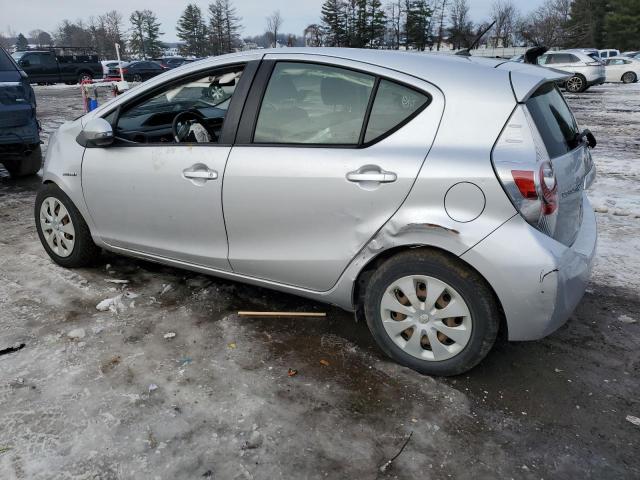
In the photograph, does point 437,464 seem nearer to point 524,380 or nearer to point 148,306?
point 524,380

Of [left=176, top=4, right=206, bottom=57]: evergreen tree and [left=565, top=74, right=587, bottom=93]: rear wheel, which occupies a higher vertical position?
[left=176, top=4, right=206, bottom=57]: evergreen tree

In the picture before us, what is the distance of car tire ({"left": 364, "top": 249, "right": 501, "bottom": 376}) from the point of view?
252 centimetres

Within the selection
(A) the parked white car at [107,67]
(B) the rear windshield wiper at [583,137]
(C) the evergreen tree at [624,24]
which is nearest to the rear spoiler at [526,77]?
(B) the rear windshield wiper at [583,137]

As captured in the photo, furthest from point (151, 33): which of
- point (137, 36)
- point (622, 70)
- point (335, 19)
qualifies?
point (622, 70)

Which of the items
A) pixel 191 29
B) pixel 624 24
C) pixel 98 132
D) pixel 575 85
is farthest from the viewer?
pixel 191 29

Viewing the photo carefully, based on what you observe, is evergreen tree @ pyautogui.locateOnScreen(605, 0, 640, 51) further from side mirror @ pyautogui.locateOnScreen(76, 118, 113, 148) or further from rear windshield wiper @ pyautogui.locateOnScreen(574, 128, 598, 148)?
side mirror @ pyautogui.locateOnScreen(76, 118, 113, 148)

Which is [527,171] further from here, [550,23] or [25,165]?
[550,23]

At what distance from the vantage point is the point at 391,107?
105 inches

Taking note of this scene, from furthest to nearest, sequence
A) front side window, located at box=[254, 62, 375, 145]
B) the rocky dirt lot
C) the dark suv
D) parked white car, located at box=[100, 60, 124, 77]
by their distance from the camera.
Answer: parked white car, located at box=[100, 60, 124, 77] < the dark suv < front side window, located at box=[254, 62, 375, 145] < the rocky dirt lot

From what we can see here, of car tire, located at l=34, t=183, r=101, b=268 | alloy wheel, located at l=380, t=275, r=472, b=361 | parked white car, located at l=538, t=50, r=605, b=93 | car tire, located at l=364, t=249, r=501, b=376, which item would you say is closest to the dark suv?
car tire, located at l=34, t=183, r=101, b=268

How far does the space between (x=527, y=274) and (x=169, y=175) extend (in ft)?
7.05

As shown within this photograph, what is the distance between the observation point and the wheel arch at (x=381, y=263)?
99.8 inches

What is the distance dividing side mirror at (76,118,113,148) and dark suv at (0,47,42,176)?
345 centimetres

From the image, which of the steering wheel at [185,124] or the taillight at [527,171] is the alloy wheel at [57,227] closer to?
the steering wheel at [185,124]
